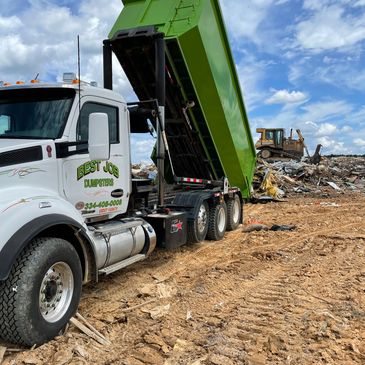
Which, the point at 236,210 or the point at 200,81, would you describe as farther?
the point at 236,210

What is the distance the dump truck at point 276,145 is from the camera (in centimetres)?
3572

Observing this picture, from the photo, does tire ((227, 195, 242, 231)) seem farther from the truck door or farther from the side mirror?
the side mirror

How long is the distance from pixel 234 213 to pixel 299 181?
1486 cm

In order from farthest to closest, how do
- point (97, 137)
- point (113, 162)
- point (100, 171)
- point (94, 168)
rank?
point (113, 162), point (100, 171), point (94, 168), point (97, 137)

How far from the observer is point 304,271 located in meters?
6.37

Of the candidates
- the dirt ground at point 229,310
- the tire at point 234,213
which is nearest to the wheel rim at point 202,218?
the dirt ground at point 229,310

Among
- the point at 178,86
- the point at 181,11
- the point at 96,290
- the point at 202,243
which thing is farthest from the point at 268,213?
the point at 96,290

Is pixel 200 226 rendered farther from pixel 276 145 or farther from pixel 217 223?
pixel 276 145

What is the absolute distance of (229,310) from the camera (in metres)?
4.81

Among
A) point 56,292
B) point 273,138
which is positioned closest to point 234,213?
point 56,292

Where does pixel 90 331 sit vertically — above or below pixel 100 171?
below

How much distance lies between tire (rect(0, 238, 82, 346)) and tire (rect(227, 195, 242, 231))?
6055 millimetres

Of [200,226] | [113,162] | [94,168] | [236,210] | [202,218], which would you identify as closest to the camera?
[94,168]

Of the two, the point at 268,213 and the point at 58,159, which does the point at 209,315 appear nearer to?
the point at 58,159
